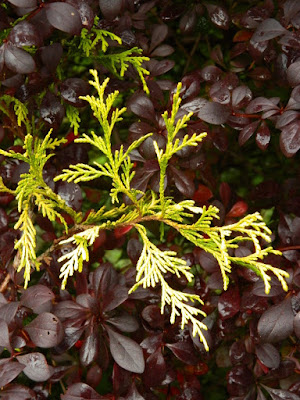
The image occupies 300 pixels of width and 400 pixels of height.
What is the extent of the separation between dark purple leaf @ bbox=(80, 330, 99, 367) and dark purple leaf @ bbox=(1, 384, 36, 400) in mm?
163

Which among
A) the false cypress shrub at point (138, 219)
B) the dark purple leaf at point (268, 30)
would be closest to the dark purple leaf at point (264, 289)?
the false cypress shrub at point (138, 219)

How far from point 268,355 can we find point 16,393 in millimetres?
730

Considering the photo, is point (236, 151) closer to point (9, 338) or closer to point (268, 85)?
point (268, 85)

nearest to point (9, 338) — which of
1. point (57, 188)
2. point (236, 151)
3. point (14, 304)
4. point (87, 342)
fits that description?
point (14, 304)

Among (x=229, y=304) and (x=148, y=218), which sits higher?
(x=148, y=218)

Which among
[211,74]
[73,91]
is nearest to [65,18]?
[73,91]

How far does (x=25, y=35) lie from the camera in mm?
1261

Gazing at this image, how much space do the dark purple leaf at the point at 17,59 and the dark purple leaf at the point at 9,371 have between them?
30.1 inches

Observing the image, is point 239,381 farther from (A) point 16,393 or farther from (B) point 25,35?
(B) point 25,35

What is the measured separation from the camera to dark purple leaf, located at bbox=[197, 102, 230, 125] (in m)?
1.42

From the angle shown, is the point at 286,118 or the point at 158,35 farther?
the point at 158,35

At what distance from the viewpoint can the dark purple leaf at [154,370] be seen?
1.43 m

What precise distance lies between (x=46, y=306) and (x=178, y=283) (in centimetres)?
43

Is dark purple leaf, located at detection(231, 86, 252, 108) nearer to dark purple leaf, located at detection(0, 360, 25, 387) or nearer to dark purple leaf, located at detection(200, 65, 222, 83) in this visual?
dark purple leaf, located at detection(200, 65, 222, 83)
